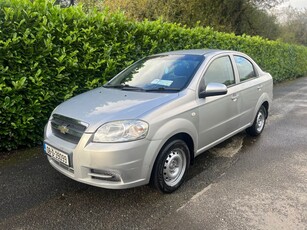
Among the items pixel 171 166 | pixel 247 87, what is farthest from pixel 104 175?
pixel 247 87

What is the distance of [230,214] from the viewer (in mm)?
2873

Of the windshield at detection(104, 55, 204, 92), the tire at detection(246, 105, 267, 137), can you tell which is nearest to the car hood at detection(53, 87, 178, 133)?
the windshield at detection(104, 55, 204, 92)

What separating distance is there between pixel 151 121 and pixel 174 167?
78 centimetres

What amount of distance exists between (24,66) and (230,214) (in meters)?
3.60

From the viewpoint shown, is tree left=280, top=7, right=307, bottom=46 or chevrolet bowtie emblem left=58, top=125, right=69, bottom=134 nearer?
chevrolet bowtie emblem left=58, top=125, right=69, bottom=134

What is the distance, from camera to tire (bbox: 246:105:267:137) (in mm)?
5157

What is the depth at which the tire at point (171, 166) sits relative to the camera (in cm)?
303

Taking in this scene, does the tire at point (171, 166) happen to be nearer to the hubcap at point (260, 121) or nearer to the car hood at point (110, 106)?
the car hood at point (110, 106)

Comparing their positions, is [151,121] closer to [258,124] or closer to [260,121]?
[258,124]

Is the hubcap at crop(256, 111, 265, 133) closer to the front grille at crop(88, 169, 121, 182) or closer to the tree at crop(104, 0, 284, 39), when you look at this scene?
the front grille at crop(88, 169, 121, 182)

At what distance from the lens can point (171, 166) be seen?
3.26m

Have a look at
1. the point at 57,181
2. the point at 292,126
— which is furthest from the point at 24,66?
the point at 292,126

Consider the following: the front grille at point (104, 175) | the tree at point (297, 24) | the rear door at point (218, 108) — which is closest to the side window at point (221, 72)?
the rear door at point (218, 108)

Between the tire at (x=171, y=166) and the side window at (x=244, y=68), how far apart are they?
190 centimetres
